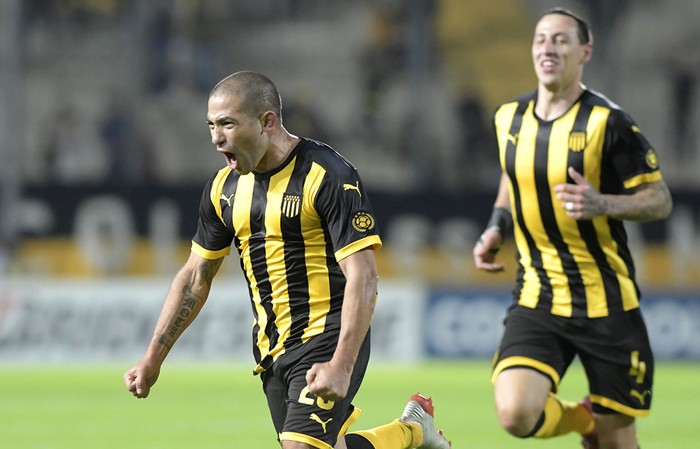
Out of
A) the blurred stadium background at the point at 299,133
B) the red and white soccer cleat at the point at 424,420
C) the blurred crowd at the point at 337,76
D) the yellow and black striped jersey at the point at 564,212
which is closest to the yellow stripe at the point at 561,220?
the yellow and black striped jersey at the point at 564,212

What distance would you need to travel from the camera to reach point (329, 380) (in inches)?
181

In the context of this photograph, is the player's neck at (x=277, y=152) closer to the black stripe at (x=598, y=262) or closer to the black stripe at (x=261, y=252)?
the black stripe at (x=261, y=252)

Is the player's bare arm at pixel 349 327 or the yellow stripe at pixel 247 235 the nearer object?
the player's bare arm at pixel 349 327

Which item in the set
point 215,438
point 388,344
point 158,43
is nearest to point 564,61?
point 215,438

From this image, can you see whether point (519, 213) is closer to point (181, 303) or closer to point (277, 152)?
point (277, 152)

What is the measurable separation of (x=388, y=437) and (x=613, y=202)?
1351 millimetres

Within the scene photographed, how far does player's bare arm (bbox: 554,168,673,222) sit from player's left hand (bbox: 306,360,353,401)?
4.87 feet

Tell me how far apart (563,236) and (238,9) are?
14134 millimetres

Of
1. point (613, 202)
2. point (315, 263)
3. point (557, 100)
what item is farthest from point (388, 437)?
point (557, 100)

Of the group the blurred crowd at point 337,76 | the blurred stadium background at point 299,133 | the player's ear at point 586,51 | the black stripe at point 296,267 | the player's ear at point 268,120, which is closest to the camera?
the player's ear at point 268,120

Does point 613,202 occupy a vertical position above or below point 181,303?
above

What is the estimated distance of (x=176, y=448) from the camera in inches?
336

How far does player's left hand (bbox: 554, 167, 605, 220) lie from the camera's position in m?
5.71

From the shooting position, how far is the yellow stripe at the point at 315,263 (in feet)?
16.6
